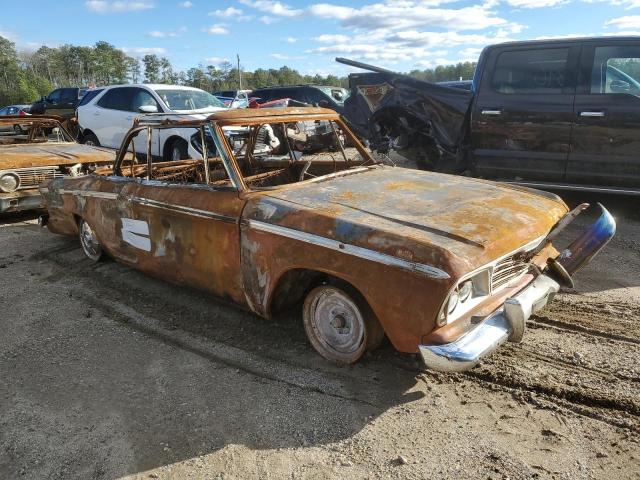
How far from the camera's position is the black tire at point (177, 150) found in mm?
8383

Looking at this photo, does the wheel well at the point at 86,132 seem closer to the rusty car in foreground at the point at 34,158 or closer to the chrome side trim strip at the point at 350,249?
the rusty car in foreground at the point at 34,158

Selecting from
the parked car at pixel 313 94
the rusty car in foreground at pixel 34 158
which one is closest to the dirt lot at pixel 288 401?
the rusty car in foreground at pixel 34 158

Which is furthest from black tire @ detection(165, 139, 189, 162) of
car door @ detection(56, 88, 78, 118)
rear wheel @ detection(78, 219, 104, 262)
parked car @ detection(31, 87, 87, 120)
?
parked car @ detection(31, 87, 87, 120)

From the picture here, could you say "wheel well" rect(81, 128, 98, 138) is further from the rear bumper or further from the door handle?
the door handle

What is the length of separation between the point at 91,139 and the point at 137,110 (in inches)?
73.7

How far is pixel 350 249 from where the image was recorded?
108 inches

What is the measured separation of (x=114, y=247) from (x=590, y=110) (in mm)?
5206

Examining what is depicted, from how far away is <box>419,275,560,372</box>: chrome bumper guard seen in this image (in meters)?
2.46

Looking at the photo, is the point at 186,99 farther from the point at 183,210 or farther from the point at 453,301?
the point at 453,301

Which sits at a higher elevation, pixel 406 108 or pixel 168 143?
pixel 406 108

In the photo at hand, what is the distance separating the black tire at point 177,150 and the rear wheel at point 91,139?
2.75m

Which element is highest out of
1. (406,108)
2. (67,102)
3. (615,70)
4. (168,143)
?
(67,102)

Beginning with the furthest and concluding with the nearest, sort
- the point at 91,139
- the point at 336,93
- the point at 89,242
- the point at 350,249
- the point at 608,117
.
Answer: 1. the point at 336,93
2. the point at 91,139
3. the point at 608,117
4. the point at 89,242
5. the point at 350,249

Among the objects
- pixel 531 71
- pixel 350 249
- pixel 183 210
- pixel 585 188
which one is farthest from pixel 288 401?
pixel 531 71
